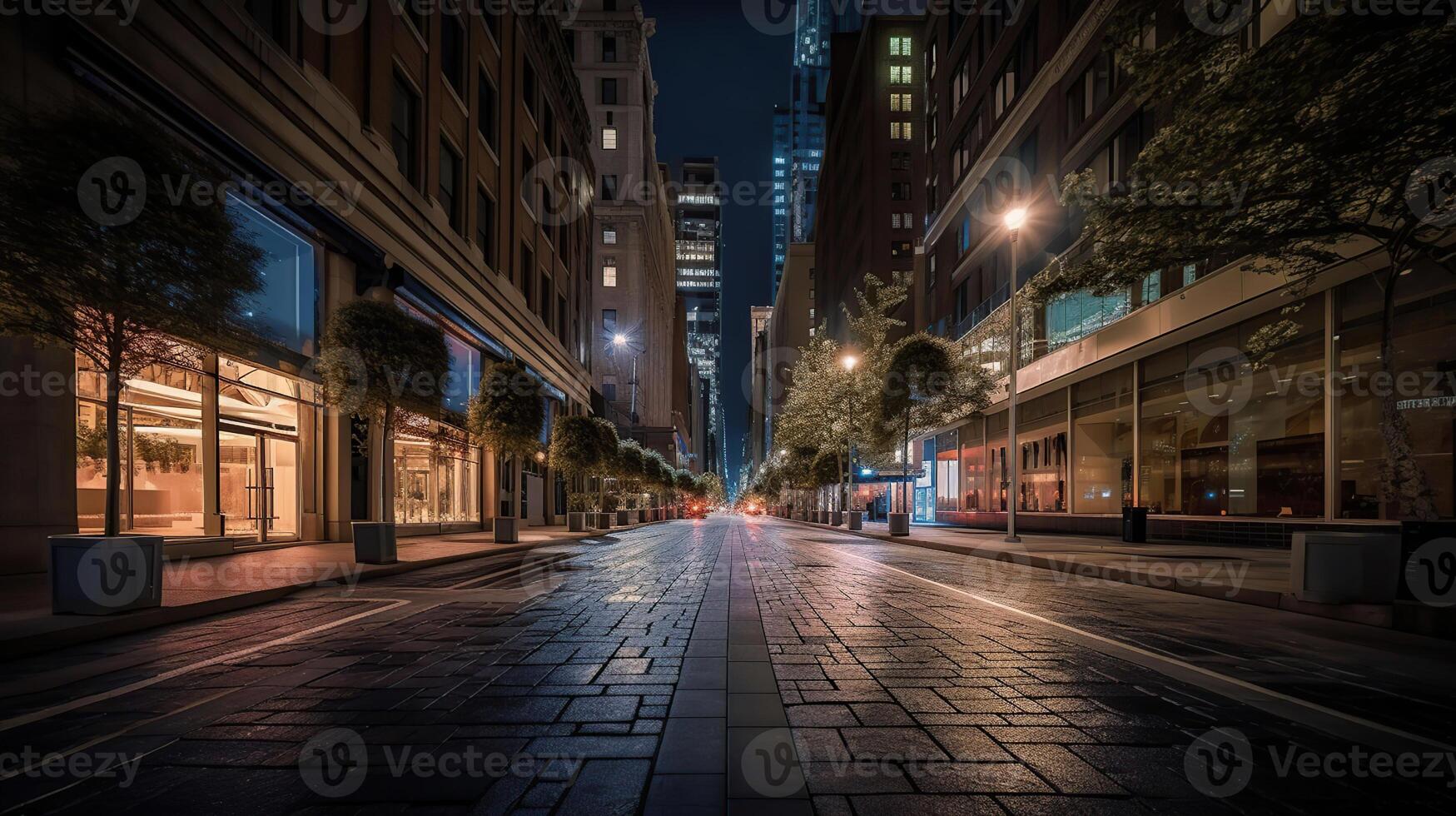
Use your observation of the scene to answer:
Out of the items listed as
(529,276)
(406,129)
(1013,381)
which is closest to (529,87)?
(529,276)

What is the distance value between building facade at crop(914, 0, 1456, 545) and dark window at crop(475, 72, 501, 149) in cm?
2104

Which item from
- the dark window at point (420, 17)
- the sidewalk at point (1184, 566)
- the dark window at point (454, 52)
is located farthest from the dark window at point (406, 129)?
the sidewalk at point (1184, 566)

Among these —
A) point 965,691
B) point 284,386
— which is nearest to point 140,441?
point 284,386

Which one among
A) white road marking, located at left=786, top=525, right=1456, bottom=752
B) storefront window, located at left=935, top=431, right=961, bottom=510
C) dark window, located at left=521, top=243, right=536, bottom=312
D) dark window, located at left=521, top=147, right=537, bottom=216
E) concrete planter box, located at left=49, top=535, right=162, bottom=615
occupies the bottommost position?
storefront window, located at left=935, top=431, right=961, bottom=510

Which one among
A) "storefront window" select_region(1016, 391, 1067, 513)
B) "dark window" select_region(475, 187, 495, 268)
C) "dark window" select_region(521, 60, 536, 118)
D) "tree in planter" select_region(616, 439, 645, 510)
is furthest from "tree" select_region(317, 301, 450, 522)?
"storefront window" select_region(1016, 391, 1067, 513)

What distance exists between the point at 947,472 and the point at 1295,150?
37.7 metres

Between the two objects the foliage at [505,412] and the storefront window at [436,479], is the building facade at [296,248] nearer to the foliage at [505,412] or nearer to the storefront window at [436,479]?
the storefront window at [436,479]

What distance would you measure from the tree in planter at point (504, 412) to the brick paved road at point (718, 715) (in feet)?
37.1

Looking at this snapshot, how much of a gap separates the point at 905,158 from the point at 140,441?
206ft

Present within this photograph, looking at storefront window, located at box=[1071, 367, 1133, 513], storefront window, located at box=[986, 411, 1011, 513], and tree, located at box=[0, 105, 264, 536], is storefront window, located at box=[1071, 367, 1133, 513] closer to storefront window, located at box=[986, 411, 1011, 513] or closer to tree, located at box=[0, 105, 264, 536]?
storefront window, located at box=[986, 411, 1011, 513]

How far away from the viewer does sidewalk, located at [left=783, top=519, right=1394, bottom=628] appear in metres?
8.30

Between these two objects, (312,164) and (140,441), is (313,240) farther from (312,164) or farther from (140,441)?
(140,441)

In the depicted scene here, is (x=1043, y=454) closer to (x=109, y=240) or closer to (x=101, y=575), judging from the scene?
(x=101, y=575)

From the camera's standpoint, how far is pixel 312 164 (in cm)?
1560
